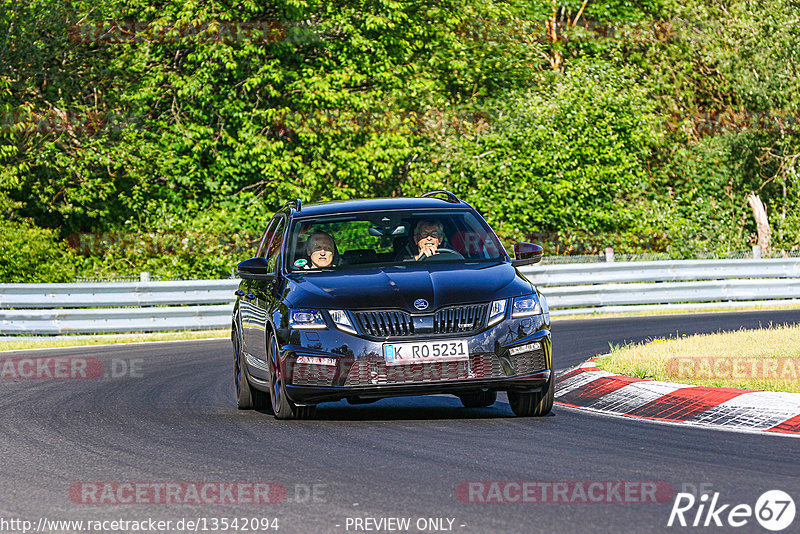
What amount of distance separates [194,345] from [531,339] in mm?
11355

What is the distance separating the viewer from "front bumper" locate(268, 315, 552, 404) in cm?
918

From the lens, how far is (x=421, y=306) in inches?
365

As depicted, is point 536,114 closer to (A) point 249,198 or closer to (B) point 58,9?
(A) point 249,198

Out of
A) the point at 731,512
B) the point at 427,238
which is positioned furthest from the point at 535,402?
the point at 731,512

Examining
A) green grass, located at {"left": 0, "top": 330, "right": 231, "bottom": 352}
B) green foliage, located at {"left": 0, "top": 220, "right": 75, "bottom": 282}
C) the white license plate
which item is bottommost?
green grass, located at {"left": 0, "top": 330, "right": 231, "bottom": 352}

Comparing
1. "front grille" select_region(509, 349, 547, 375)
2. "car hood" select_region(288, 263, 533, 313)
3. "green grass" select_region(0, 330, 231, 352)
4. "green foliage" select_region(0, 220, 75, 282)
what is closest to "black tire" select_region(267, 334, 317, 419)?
"car hood" select_region(288, 263, 533, 313)

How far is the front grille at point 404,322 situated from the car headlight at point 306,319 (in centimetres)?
27

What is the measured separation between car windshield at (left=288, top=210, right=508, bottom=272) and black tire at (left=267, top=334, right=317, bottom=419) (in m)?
0.77

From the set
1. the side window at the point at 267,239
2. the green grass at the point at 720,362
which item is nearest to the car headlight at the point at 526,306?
the green grass at the point at 720,362

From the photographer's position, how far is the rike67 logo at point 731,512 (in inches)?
223

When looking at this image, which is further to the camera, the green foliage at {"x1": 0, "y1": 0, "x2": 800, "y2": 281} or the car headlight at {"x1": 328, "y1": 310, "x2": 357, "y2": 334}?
the green foliage at {"x1": 0, "y1": 0, "x2": 800, "y2": 281}

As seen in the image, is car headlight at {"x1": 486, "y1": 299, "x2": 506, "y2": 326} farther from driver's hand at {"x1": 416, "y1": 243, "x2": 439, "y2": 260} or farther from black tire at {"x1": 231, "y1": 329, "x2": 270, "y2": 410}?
black tire at {"x1": 231, "y1": 329, "x2": 270, "y2": 410}

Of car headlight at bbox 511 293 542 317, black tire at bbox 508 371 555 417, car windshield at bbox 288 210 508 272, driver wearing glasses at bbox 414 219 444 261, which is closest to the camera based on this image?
car headlight at bbox 511 293 542 317

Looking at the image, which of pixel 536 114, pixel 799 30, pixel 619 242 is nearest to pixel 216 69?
pixel 536 114
